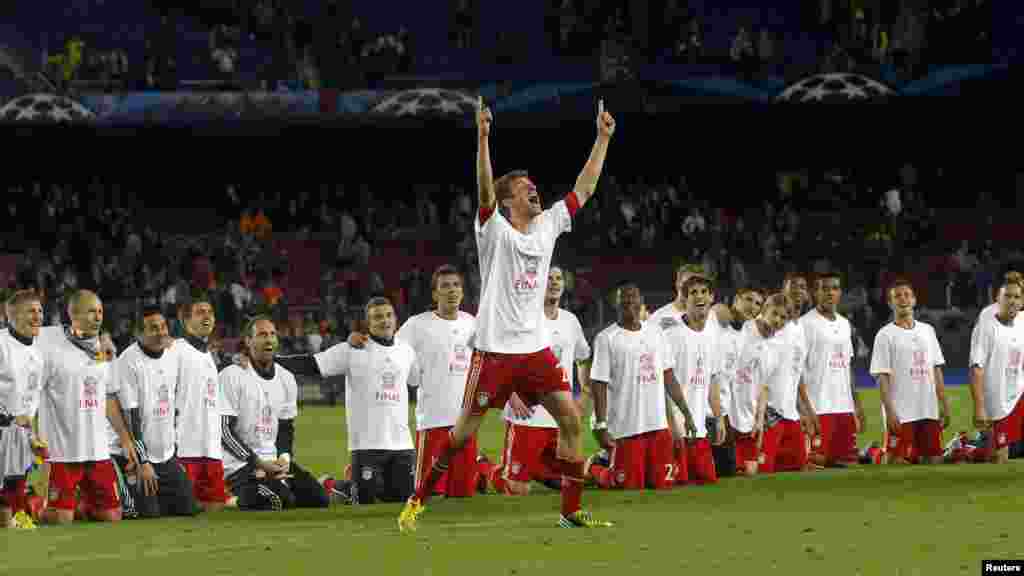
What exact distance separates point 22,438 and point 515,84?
86.0 ft

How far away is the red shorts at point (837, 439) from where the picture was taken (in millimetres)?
15477

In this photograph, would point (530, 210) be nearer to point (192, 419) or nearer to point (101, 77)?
point (192, 419)

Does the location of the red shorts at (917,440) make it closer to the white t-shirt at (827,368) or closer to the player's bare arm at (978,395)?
the player's bare arm at (978,395)

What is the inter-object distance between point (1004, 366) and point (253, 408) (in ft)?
24.0

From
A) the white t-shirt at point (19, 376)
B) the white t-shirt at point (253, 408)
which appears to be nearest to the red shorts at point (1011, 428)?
the white t-shirt at point (253, 408)

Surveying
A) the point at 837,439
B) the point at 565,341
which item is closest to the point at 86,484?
the point at 565,341

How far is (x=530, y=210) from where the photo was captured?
10125mm

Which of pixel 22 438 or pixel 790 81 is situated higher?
pixel 790 81

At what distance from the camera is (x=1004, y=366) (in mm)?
15609

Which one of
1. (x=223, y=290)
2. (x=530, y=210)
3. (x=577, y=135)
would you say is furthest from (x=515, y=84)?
(x=530, y=210)

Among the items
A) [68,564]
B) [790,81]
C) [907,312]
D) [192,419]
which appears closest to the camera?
[68,564]

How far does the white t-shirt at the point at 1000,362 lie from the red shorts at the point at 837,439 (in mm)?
1366

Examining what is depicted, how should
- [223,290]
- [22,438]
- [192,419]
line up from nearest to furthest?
[22,438] < [192,419] < [223,290]

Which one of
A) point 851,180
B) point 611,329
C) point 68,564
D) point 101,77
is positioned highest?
point 101,77
